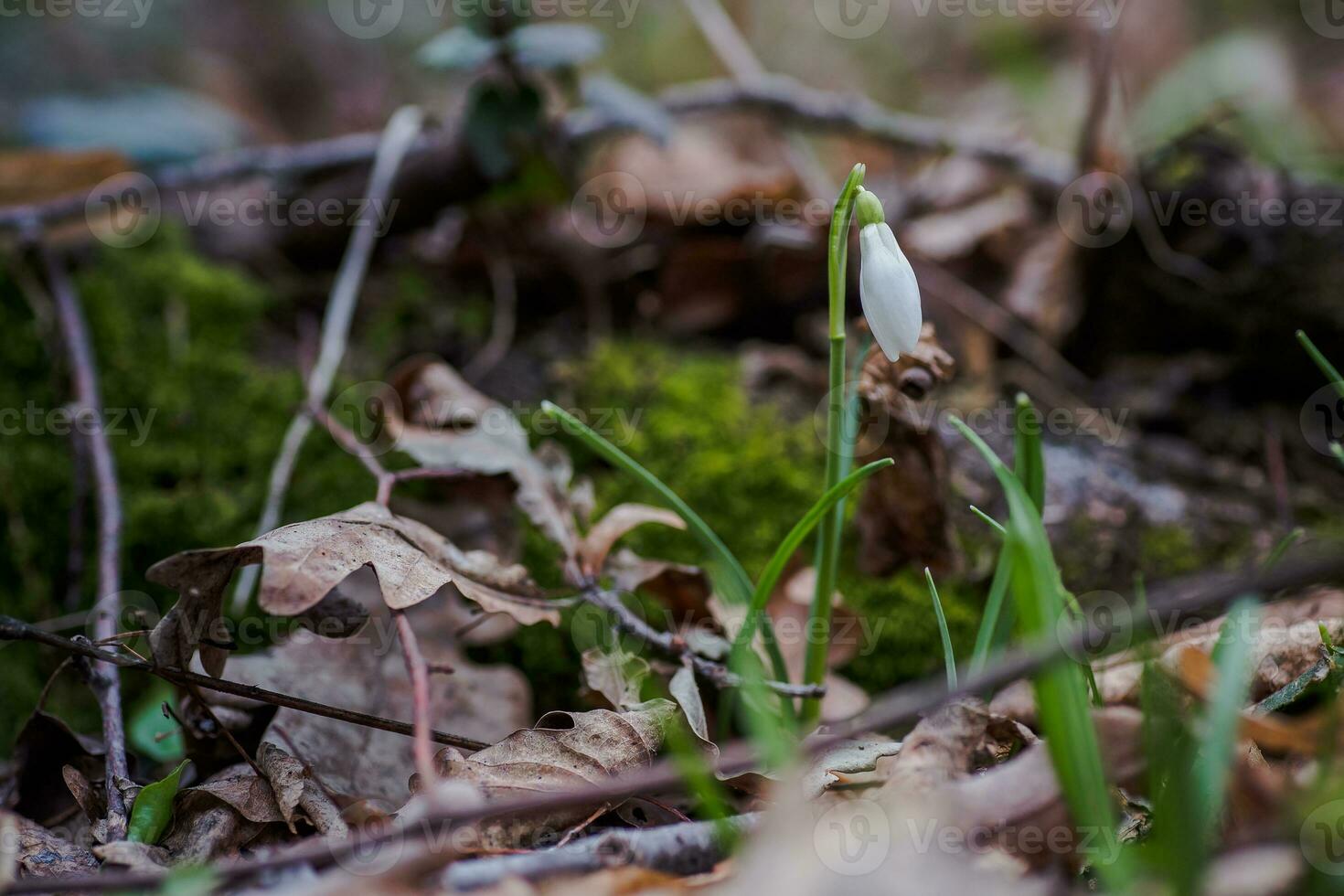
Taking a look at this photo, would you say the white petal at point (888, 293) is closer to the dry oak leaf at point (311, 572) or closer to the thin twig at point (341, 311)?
the dry oak leaf at point (311, 572)

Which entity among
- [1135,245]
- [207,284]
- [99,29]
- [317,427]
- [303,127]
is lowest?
[317,427]

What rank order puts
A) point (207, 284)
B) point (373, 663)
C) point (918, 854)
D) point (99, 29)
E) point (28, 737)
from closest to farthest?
point (918, 854)
point (28, 737)
point (373, 663)
point (207, 284)
point (99, 29)

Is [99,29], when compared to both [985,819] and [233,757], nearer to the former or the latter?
[233,757]

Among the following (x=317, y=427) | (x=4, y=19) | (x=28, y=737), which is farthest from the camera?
(x=4, y=19)

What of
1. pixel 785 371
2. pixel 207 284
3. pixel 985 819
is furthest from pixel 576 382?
pixel 985 819

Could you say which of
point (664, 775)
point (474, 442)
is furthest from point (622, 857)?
point (474, 442)

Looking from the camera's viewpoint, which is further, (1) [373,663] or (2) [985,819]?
(1) [373,663]

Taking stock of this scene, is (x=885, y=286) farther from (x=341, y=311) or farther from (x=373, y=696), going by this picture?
(x=341, y=311)

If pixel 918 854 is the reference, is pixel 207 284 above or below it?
above
